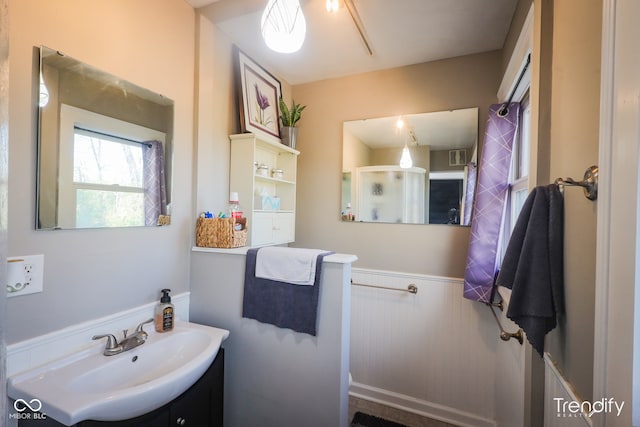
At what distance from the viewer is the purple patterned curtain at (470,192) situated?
1881mm

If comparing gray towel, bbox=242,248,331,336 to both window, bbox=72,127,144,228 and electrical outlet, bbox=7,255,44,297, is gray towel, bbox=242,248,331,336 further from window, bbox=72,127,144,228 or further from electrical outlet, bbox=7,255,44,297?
electrical outlet, bbox=7,255,44,297

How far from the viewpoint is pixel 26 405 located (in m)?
0.91

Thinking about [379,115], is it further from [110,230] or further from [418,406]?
[418,406]

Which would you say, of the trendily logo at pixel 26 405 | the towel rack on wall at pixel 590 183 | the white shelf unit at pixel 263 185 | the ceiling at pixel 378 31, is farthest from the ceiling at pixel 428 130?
the trendily logo at pixel 26 405

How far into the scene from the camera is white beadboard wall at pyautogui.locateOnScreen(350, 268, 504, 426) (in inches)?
72.2

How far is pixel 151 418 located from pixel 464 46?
2.46 metres

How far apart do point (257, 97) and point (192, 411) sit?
1.80 metres

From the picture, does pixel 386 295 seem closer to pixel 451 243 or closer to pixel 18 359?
pixel 451 243

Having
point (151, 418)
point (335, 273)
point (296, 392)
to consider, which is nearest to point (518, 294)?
point (335, 273)

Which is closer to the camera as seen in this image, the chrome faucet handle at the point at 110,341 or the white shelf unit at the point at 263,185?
the chrome faucet handle at the point at 110,341

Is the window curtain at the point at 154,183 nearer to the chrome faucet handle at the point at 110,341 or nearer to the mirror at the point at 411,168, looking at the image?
the chrome faucet handle at the point at 110,341

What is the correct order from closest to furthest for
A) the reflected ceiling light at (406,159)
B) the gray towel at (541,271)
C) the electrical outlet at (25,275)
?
the gray towel at (541,271) < the electrical outlet at (25,275) < the reflected ceiling light at (406,159)

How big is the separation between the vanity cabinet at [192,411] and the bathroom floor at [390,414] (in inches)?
43.2

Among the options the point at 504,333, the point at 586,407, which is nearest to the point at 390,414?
the point at 504,333
